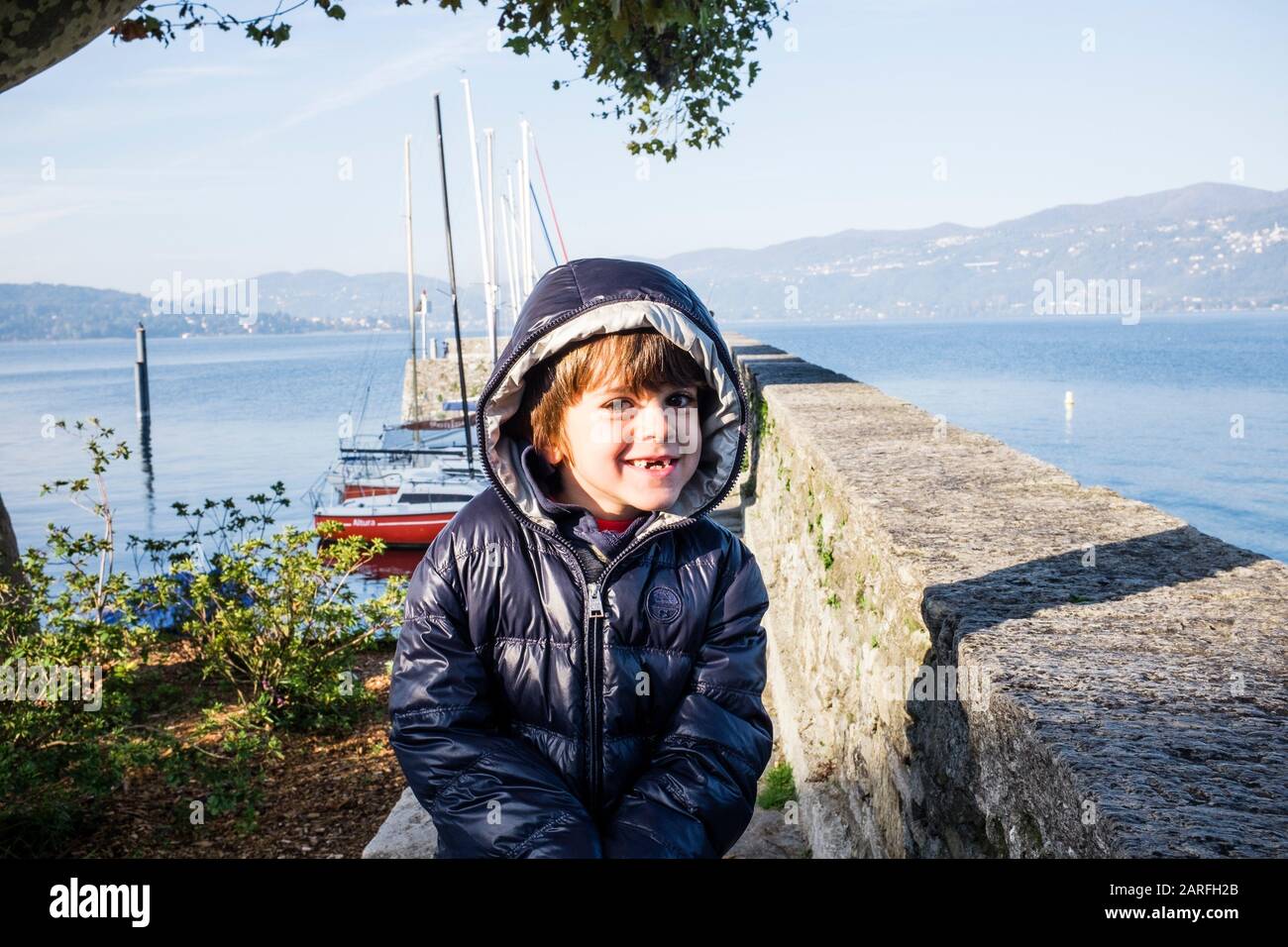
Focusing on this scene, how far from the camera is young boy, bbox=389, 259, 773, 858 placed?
1.85 m

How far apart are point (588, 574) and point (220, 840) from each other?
3.93m

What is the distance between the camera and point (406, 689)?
6.17ft

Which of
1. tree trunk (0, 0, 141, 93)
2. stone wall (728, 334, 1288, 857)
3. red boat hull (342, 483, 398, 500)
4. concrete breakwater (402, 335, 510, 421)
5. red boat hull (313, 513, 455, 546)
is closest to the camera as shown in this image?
stone wall (728, 334, 1288, 857)

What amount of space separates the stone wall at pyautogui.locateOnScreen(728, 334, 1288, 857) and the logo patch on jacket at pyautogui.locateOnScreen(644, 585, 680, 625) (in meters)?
0.58

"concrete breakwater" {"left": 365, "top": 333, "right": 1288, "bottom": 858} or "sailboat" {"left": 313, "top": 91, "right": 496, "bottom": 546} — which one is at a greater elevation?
"concrete breakwater" {"left": 365, "top": 333, "right": 1288, "bottom": 858}

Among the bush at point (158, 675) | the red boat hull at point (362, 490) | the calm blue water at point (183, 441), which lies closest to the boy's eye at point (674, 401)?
the bush at point (158, 675)

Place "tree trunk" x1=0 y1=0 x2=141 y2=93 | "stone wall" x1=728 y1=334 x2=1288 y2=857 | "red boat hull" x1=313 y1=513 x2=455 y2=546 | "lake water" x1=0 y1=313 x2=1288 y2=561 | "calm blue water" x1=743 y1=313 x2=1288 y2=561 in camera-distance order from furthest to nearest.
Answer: "lake water" x1=0 y1=313 x2=1288 y2=561 → "calm blue water" x1=743 y1=313 x2=1288 y2=561 → "red boat hull" x1=313 y1=513 x2=455 y2=546 → "tree trunk" x1=0 y1=0 x2=141 y2=93 → "stone wall" x1=728 y1=334 x2=1288 y2=857

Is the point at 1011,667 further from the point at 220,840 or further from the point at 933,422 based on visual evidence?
the point at 220,840

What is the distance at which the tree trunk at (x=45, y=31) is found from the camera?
104 inches

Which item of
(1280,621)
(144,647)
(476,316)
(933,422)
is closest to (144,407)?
(476,316)

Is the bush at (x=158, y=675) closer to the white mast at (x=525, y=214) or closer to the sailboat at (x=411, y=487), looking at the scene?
the sailboat at (x=411, y=487)

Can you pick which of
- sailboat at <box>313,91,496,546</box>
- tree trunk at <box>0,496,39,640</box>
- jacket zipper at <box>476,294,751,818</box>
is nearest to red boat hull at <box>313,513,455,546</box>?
sailboat at <box>313,91,496,546</box>

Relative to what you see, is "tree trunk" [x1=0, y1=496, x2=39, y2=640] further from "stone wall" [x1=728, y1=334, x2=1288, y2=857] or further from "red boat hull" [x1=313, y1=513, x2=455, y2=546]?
"red boat hull" [x1=313, y1=513, x2=455, y2=546]
